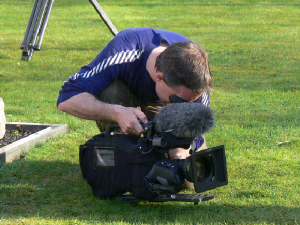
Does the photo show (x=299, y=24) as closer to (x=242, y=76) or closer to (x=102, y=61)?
(x=242, y=76)

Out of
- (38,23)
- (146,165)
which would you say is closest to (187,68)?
(146,165)

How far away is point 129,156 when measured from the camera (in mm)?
3010

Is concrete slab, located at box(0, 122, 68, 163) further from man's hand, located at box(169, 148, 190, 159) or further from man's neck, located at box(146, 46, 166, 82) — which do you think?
man's hand, located at box(169, 148, 190, 159)

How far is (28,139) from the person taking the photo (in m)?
4.50

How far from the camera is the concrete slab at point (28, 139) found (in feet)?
13.8

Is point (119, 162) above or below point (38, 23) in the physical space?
below

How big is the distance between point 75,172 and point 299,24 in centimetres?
1076

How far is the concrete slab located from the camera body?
1.26m

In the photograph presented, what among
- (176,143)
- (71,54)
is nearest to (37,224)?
(176,143)

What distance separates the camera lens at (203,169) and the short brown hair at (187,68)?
0.48m

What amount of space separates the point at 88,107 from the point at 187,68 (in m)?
0.76

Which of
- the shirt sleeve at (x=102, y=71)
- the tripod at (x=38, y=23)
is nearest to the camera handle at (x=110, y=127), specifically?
the shirt sleeve at (x=102, y=71)

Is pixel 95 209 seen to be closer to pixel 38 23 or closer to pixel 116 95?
pixel 116 95

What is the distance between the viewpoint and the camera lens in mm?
2832
